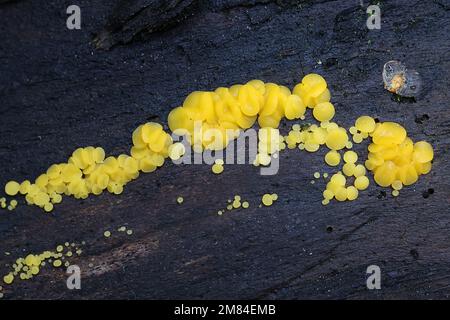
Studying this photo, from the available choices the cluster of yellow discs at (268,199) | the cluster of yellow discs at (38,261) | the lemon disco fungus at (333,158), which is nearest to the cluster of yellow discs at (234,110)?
the lemon disco fungus at (333,158)

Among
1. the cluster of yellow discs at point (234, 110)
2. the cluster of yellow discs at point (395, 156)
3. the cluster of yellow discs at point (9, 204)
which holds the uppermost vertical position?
the cluster of yellow discs at point (234, 110)

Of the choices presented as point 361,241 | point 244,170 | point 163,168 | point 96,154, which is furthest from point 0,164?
point 361,241

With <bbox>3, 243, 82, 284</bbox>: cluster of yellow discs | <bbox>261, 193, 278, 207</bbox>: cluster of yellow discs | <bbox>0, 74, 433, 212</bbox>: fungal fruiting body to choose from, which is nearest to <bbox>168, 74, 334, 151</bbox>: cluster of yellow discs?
<bbox>0, 74, 433, 212</bbox>: fungal fruiting body

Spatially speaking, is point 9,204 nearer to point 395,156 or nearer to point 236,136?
point 236,136

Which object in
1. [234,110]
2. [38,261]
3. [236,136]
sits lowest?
[38,261]

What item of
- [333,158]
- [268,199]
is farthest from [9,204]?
[333,158]

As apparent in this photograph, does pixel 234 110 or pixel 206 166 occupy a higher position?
pixel 234 110

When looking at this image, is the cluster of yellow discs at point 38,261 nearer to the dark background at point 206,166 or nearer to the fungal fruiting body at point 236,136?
the dark background at point 206,166
